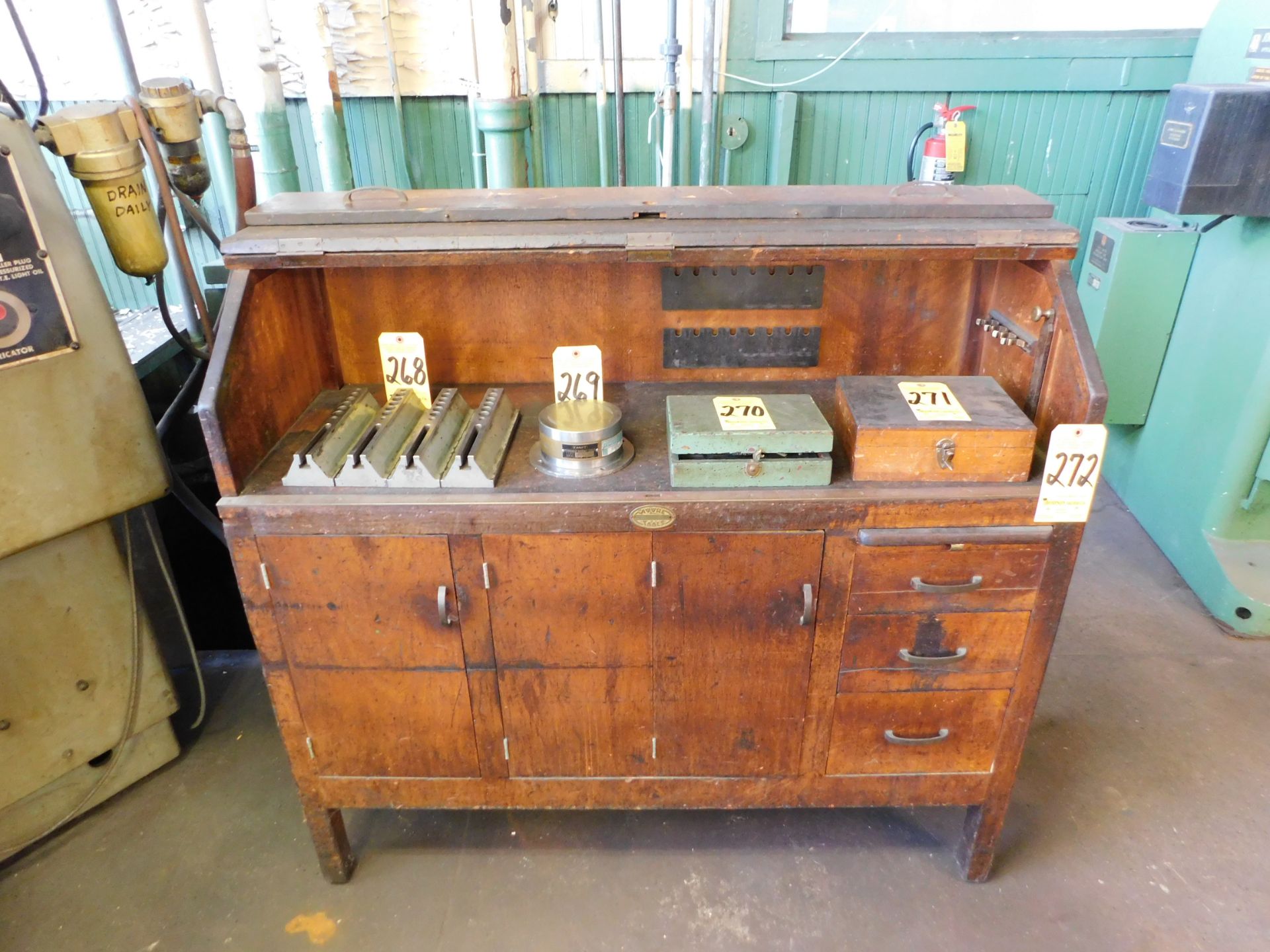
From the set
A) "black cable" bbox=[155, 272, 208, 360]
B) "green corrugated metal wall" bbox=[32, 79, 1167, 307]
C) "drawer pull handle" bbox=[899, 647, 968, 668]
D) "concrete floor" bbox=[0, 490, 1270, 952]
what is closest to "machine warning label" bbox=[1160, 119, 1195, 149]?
"green corrugated metal wall" bbox=[32, 79, 1167, 307]

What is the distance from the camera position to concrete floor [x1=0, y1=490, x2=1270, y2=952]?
1590 mm

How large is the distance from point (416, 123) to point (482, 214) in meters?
1.56

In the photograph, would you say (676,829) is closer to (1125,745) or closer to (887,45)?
(1125,745)

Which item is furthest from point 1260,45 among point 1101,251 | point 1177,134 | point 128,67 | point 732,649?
point 128,67

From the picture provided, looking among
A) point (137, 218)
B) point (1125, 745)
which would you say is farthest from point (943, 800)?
point (137, 218)

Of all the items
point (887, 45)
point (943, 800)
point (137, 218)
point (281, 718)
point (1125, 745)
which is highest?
point (887, 45)

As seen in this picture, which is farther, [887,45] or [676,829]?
[887,45]

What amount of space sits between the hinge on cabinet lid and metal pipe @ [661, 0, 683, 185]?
1477mm

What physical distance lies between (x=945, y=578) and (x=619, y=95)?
6.17 feet

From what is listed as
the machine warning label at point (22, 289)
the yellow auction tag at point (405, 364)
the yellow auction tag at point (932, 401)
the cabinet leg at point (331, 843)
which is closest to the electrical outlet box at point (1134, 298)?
the yellow auction tag at point (932, 401)

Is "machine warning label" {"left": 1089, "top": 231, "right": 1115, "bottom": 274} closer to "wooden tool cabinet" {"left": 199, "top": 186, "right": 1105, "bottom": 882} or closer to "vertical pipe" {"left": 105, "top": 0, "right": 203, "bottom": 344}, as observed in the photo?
"wooden tool cabinet" {"left": 199, "top": 186, "right": 1105, "bottom": 882}

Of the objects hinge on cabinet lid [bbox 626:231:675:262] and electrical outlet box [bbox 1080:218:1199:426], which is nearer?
hinge on cabinet lid [bbox 626:231:675:262]

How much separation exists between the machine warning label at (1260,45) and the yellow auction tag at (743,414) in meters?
1.99

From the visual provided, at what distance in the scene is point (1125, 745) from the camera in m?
2.01
